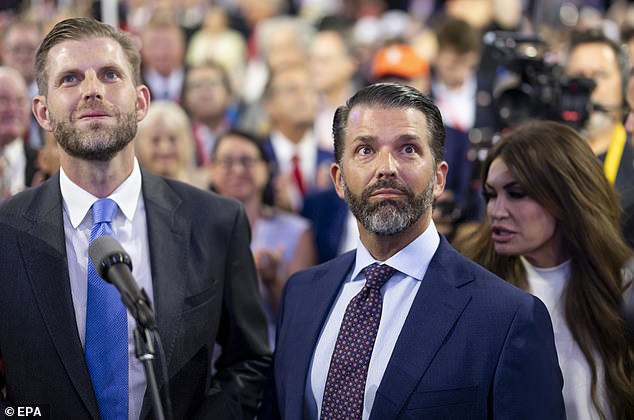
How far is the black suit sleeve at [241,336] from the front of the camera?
321 centimetres

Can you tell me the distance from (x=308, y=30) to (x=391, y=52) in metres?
2.81

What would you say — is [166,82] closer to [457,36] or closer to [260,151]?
[457,36]

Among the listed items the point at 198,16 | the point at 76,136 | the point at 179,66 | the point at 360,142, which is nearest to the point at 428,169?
the point at 360,142

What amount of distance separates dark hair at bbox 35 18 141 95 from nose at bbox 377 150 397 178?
34.7 inches

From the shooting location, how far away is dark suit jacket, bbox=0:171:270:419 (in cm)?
292

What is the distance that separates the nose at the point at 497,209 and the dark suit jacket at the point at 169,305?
0.85 metres

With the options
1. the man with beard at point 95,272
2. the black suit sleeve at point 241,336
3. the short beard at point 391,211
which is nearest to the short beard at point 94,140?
the man with beard at point 95,272

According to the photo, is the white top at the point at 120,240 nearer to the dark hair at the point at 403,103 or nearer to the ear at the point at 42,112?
the ear at the point at 42,112

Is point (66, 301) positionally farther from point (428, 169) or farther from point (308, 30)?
point (308, 30)

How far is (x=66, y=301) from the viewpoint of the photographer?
295 centimetres

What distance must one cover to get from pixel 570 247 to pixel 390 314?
85 cm

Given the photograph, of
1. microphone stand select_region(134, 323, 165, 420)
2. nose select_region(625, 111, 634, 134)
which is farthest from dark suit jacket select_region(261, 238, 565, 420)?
nose select_region(625, 111, 634, 134)

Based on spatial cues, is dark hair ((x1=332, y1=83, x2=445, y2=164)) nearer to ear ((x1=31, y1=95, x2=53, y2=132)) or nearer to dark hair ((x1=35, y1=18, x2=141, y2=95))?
dark hair ((x1=35, y1=18, x2=141, y2=95))

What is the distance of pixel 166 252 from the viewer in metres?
3.09
